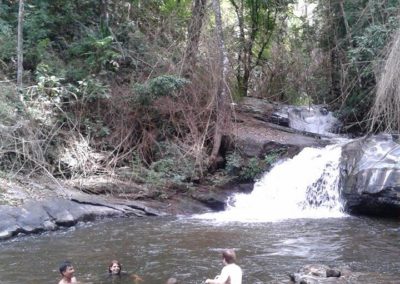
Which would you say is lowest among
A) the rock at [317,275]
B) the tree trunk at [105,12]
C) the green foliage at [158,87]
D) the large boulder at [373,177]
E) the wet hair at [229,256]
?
the rock at [317,275]

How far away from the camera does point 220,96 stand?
1667cm

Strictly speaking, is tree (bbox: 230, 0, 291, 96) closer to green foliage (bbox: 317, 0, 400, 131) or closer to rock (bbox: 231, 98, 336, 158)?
rock (bbox: 231, 98, 336, 158)

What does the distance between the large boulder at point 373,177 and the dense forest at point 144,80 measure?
681mm

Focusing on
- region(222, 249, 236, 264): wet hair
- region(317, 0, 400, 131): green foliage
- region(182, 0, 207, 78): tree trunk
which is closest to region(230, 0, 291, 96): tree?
region(317, 0, 400, 131): green foliage

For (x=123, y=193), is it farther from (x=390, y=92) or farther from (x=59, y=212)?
(x=390, y=92)

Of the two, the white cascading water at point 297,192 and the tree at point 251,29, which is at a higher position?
the tree at point 251,29

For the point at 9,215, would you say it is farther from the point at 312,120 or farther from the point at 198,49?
the point at 312,120

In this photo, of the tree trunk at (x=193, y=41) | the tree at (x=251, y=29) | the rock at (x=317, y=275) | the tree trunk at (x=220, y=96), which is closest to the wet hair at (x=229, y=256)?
the rock at (x=317, y=275)

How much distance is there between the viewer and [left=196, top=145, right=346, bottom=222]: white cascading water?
45.9 ft

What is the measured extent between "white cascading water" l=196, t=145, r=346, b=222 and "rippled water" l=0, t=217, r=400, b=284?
40.3 inches

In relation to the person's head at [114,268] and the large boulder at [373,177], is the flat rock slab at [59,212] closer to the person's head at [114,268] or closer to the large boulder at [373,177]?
the person's head at [114,268]

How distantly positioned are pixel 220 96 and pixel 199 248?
23.1ft

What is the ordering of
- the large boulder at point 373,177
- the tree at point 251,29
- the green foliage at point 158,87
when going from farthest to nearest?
the tree at point 251,29, the green foliage at point 158,87, the large boulder at point 373,177

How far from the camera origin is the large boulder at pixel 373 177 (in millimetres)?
12992
